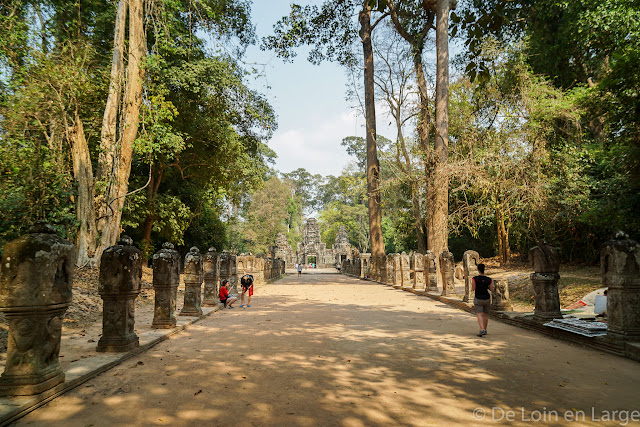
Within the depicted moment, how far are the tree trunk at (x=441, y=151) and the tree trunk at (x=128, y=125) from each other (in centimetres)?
1044

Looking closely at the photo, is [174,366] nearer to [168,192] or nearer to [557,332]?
[557,332]

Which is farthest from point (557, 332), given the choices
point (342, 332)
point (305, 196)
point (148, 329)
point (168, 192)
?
point (305, 196)

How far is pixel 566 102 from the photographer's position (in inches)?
576

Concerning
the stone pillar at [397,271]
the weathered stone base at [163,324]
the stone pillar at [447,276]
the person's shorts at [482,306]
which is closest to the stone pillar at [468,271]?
the stone pillar at [447,276]

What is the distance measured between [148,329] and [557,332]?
6.63 m

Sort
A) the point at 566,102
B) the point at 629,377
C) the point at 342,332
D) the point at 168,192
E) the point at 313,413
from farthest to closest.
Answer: the point at 168,192, the point at 566,102, the point at 342,332, the point at 629,377, the point at 313,413

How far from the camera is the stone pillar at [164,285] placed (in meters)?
6.44

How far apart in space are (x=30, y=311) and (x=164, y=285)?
3.12 meters

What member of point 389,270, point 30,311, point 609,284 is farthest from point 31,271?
point 389,270

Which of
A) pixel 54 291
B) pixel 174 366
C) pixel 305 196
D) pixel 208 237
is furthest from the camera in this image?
pixel 305 196

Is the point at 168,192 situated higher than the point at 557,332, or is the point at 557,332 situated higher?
the point at 168,192

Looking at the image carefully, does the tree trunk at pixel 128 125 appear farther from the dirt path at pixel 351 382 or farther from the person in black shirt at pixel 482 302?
the person in black shirt at pixel 482 302

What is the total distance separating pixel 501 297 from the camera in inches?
322

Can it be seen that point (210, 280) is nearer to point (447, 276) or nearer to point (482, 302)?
point (482, 302)
